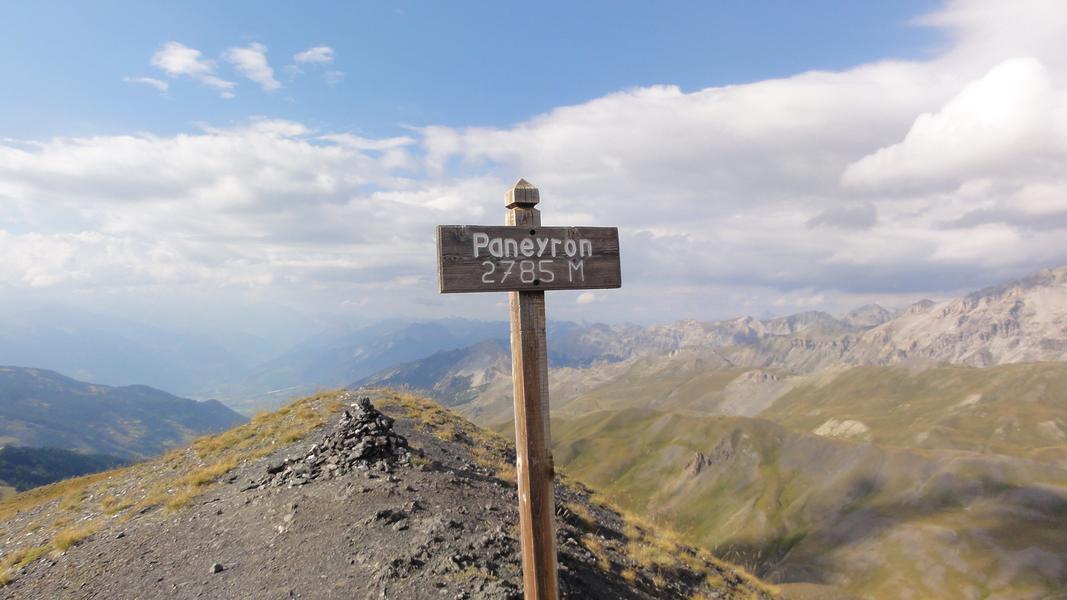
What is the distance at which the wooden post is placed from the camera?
6.67m

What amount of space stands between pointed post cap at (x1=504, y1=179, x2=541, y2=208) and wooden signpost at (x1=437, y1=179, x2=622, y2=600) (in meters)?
0.01

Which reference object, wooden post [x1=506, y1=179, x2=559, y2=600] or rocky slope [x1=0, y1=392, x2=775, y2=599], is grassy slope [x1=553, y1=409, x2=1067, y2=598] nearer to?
rocky slope [x1=0, y1=392, x2=775, y2=599]

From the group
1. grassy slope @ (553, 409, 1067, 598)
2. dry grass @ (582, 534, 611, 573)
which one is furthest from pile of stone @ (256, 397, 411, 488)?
grassy slope @ (553, 409, 1067, 598)

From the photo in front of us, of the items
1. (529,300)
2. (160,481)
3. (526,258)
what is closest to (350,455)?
(160,481)

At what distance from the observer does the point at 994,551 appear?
106562 millimetres

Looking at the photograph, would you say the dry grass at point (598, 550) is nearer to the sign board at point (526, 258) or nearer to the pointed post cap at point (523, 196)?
the sign board at point (526, 258)

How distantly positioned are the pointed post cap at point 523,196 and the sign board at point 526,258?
377 millimetres

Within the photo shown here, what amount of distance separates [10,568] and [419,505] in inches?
416

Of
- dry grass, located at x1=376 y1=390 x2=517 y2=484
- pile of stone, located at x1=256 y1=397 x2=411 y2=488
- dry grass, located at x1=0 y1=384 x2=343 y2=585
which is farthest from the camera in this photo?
dry grass, located at x1=376 y1=390 x2=517 y2=484

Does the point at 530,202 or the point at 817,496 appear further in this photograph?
the point at 817,496

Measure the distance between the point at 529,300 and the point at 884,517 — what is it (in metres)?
159

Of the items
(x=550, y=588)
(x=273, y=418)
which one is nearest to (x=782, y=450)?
(x=273, y=418)

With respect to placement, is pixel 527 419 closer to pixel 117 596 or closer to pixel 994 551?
pixel 117 596

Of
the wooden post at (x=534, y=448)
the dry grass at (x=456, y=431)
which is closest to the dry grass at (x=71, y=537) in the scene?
the dry grass at (x=456, y=431)
